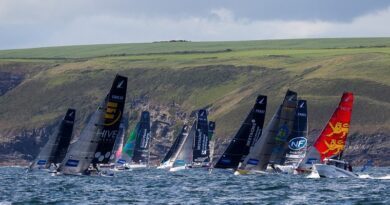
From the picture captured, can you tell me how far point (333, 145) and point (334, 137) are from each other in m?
0.70

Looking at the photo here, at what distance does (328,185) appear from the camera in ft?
251

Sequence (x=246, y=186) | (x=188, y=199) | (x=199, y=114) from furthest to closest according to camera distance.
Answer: (x=199, y=114) < (x=246, y=186) < (x=188, y=199)

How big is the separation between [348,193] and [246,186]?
34.7 feet

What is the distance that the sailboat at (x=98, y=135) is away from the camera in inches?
3255

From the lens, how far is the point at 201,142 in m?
132

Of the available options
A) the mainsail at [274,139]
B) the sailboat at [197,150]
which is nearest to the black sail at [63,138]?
the mainsail at [274,139]

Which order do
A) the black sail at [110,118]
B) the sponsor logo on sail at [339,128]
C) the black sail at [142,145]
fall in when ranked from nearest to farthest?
the black sail at [110,118]
the sponsor logo on sail at [339,128]
the black sail at [142,145]

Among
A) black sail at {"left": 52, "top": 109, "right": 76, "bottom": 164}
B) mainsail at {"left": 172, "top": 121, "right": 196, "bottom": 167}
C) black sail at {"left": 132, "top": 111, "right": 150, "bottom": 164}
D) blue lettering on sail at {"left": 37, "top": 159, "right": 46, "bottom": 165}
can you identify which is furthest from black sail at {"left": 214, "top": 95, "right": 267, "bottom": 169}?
black sail at {"left": 132, "top": 111, "right": 150, "bottom": 164}

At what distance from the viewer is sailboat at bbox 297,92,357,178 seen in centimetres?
9188

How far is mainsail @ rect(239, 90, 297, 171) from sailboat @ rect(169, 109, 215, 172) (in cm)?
2949

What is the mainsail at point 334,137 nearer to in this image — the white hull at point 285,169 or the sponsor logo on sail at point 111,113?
the white hull at point 285,169

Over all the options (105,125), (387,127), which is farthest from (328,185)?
(387,127)

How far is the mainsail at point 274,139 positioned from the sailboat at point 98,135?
15.9 m

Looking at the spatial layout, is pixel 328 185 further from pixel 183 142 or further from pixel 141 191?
pixel 183 142
